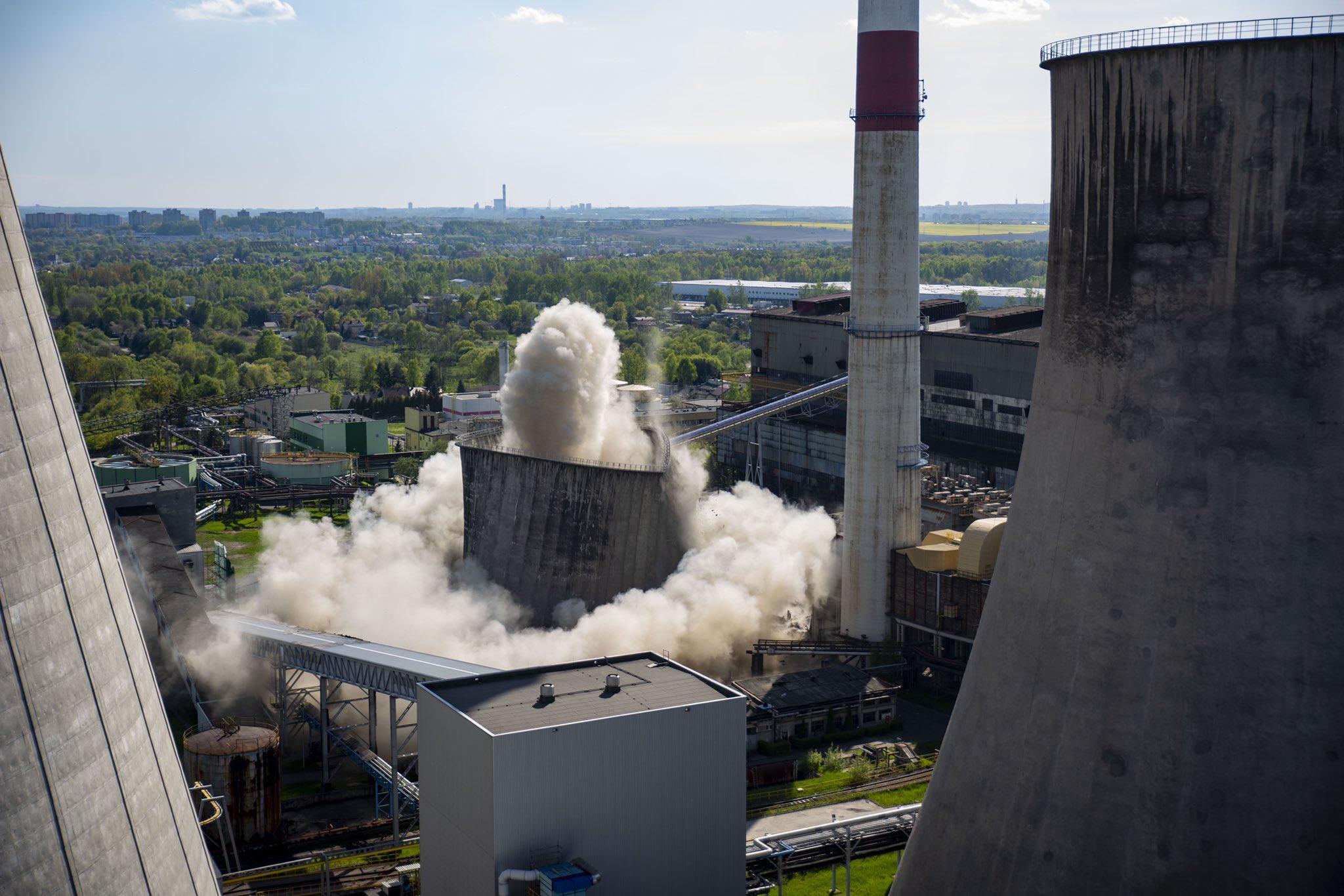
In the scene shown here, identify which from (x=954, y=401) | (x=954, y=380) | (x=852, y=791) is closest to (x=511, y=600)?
(x=852, y=791)

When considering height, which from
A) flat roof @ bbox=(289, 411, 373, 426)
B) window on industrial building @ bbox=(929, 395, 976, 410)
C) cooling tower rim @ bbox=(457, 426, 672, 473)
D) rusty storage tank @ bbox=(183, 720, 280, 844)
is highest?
window on industrial building @ bbox=(929, 395, 976, 410)

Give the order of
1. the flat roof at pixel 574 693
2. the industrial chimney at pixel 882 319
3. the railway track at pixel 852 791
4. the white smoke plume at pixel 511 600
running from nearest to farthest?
the flat roof at pixel 574 693 → the railway track at pixel 852 791 → the industrial chimney at pixel 882 319 → the white smoke plume at pixel 511 600

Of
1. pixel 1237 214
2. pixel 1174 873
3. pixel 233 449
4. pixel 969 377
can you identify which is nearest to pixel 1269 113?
pixel 1237 214

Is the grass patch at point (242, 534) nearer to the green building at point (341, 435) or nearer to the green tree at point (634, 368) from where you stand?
the green building at point (341, 435)

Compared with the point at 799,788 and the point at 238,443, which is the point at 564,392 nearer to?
the point at 799,788

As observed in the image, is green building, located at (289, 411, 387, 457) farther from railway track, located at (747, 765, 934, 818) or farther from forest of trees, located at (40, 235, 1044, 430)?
railway track, located at (747, 765, 934, 818)

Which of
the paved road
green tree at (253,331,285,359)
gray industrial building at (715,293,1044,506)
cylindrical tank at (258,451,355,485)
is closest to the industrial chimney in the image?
gray industrial building at (715,293,1044,506)

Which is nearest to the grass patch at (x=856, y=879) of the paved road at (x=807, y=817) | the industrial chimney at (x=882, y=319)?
the paved road at (x=807, y=817)
